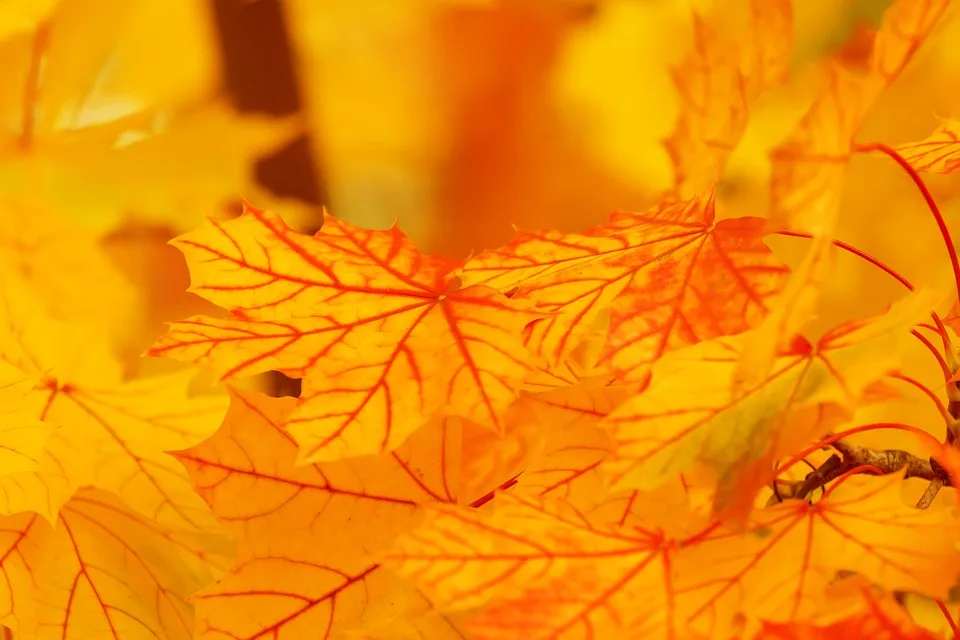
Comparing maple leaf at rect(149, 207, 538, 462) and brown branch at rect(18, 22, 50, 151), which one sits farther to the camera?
brown branch at rect(18, 22, 50, 151)

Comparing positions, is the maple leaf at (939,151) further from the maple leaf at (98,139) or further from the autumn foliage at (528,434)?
the maple leaf at (98,139)

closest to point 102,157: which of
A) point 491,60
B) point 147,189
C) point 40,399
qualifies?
point 147,189

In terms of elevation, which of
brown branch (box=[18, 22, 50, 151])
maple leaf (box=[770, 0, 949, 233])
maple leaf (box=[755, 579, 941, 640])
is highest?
brown branch (box=[18, 22, 50, 151])

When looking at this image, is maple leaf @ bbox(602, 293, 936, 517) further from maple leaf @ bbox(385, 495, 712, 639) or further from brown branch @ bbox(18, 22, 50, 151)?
brown branch @ bbox(18, 22, 50, 151)

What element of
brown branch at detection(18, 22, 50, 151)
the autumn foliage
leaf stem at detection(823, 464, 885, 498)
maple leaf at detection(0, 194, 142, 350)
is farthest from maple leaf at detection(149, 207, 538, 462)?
brown branch at detection(18, 22, 50, 151)

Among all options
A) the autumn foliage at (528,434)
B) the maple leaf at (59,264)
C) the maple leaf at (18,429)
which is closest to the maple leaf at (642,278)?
the autumn foliage at (528,434)

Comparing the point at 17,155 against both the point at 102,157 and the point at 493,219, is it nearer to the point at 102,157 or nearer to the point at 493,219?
the point at 102,157

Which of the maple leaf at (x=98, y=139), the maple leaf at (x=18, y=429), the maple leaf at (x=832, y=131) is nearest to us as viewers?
the maple leaf at (x=832, y=131)
